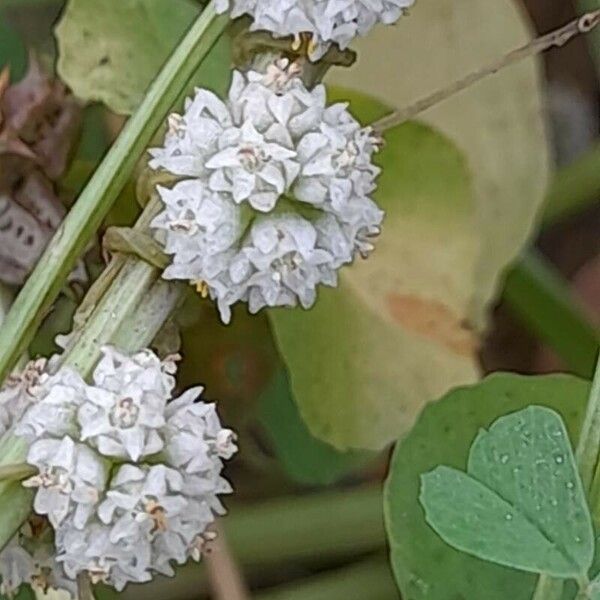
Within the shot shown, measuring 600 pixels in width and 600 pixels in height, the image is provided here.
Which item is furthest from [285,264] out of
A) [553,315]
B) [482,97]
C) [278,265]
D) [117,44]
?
[553,315]

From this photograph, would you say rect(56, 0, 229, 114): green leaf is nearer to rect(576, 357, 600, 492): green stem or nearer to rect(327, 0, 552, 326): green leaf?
rect(327, 0, 552, 326): green leaf

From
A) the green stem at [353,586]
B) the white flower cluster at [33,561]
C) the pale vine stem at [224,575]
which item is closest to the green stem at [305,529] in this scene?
the green stem at [353,586]

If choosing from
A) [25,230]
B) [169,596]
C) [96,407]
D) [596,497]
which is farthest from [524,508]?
[169,596]

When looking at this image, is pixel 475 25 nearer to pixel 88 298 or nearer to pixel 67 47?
pixel 67 47

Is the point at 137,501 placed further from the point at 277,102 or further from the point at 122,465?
the point at 277,102

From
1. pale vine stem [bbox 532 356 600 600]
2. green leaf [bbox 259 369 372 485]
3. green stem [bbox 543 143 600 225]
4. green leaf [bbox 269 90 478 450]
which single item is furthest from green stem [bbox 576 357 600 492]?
green stem [bbox 543 143 600 225]
